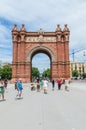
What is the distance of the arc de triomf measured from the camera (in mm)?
56969

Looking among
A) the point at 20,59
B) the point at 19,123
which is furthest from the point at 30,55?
the point at 19,123

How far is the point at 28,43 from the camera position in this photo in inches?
2303

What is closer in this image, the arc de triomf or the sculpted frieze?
the arc de triomf

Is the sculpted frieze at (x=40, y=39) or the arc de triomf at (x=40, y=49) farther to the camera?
the sculpted frieze at (x=40, y=39)

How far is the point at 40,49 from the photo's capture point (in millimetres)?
58406

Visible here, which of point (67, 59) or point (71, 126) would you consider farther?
point (67, 59)

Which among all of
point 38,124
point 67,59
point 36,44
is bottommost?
point 38,124

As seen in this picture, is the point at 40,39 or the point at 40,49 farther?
the point at 40,49

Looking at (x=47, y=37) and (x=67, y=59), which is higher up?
(x=47, y=37)

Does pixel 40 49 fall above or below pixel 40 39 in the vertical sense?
below

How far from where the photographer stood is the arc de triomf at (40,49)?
57.0m

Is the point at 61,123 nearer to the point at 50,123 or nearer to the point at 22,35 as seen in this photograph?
the point at 50,123

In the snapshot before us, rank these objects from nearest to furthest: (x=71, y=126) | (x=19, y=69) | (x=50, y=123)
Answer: (x=71, y=126)
(x=50, y=123)
(x=19, y=69)

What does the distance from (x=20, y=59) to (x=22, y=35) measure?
6.24m
